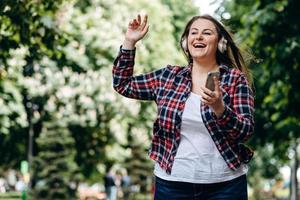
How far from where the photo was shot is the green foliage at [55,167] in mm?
42156

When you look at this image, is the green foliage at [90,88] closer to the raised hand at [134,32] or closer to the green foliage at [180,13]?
the green foliage at [180,13]

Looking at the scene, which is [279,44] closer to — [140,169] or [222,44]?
[222,44]

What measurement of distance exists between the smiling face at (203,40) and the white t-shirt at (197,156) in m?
0.27

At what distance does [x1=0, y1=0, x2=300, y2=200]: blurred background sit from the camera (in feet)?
39.2

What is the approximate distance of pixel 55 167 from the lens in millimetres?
43500

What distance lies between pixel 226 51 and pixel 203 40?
0.17 metres

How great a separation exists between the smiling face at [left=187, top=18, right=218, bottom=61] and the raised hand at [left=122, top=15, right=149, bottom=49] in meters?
0.25

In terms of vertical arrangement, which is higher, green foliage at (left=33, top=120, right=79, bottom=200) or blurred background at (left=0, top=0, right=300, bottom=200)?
blurred background at (left=0, top=0, right=300, bottom=200)

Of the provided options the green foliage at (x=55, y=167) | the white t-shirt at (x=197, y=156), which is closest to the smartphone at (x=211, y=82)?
the white t-shirt at (x=197, y=156)

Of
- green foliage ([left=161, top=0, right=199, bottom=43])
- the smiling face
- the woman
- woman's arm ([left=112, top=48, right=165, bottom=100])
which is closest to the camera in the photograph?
the woman

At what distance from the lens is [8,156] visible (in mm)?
38125

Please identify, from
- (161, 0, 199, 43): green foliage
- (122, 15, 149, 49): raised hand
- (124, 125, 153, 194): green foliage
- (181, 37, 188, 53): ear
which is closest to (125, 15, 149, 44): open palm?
(122, 15, 149, 49): raised hand

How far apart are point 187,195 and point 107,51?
1030 inches

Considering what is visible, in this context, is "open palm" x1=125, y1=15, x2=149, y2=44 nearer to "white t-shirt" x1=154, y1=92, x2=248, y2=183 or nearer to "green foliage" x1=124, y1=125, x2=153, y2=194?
"white t-shirt" x1=154, y1=92, x2=248, y2=183
